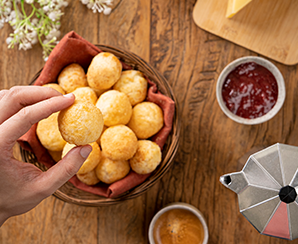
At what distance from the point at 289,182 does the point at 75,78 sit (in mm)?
798

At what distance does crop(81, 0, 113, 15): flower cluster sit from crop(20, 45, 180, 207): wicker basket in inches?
8.9

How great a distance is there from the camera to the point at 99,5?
3.59ft

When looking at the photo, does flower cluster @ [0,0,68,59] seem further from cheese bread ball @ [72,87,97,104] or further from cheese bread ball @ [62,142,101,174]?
cheese bread ball @ [62,142,101,174]

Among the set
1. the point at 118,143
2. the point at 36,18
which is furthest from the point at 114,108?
the point at 36,18

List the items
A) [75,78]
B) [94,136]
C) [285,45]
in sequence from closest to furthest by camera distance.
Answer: [94,136], [75,78], [285,45]

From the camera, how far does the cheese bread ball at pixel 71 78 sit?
3.11 ft

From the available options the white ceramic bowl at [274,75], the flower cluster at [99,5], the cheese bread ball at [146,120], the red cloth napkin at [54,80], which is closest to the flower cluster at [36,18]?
the flower cluster at [99,5]

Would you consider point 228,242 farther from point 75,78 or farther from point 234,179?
point 75,78

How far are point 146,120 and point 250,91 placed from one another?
448mm

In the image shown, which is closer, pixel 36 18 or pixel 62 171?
pixel 62 171

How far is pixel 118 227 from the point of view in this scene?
114cm

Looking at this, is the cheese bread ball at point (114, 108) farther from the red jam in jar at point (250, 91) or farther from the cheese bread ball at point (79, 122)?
the red jam in jar at point (250, 91)

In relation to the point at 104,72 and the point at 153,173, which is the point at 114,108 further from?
the point at 153,173

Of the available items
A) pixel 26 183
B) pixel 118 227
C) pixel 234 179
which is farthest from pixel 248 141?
pixel 26 183
